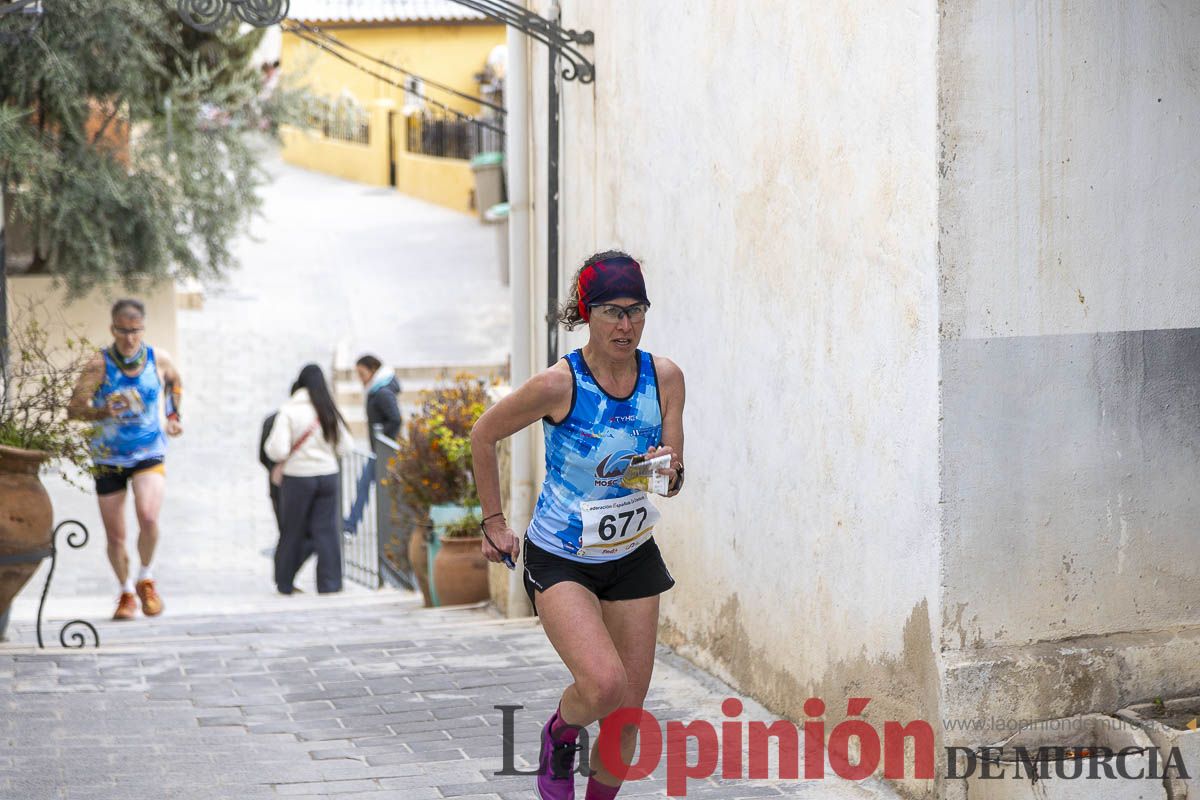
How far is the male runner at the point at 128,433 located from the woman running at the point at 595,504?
4.95 metres

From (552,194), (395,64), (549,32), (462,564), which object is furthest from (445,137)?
(549,32)

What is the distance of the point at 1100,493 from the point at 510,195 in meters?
4.57

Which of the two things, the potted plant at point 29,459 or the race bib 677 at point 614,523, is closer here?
the race bib 677 at point 614,523

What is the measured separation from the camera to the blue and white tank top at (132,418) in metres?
9.00

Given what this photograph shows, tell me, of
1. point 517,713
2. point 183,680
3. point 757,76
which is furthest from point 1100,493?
point 183,680

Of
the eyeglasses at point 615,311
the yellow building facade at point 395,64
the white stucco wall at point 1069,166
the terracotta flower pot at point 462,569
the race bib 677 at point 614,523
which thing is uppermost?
the yellow building facade at point 395,64

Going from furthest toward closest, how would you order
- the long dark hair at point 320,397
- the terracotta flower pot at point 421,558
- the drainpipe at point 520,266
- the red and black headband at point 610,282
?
1. the long dark hair at point 320,397
2. the terracotta flower pot at point 421,558
3. the drainpipe at point 520,266
4. the red and black headband at point 610,282

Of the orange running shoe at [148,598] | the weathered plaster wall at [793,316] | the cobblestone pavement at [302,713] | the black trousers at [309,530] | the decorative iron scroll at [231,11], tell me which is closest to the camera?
the weathered plaster wall at [793,316]

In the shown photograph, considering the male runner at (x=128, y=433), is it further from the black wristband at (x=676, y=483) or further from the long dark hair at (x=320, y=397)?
the black wristband at (x=676, y=483)

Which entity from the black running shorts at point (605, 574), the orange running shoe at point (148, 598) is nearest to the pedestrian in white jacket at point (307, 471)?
the orange running shoe at point (148, 598)

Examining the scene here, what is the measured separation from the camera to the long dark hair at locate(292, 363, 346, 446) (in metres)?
10.7

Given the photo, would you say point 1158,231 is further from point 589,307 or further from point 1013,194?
point 589,307

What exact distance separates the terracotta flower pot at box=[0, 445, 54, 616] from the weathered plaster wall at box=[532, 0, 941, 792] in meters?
3.07
